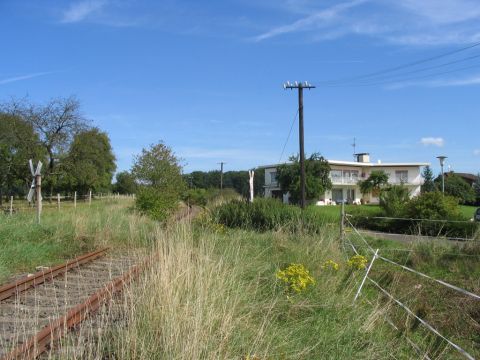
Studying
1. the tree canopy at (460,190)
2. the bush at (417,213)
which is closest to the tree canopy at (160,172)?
the bush at (417,213)

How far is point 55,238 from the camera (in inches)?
574

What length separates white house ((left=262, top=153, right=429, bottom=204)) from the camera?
290ft

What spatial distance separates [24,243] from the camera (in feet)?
43.1

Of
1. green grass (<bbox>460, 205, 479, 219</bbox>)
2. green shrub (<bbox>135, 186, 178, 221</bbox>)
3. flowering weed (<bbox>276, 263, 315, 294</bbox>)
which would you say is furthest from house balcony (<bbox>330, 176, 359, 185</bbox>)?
flowering weed (<bbox>276, 263, 315, 294</bbox>)

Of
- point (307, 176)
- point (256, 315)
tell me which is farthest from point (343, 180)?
point (256, 315)

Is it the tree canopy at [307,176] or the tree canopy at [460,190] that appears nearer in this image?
the tree canopy at [307,176]

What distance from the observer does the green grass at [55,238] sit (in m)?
11.8

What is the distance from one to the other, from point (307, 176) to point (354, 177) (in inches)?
1163

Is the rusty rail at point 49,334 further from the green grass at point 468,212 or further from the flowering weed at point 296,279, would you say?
the green grass at point 468,212

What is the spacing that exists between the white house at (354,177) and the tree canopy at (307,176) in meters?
18.5

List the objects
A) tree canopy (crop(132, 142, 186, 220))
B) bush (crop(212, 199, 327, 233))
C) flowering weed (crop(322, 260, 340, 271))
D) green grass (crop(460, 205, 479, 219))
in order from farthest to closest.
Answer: tree canopy (crop(132, 142, 186, 220)) → green grass (crop(460, 205, 479, 219)) → bush (crop(212, 199, 327, 233)) → flowering weed (crop(322, 260, 340, 271))

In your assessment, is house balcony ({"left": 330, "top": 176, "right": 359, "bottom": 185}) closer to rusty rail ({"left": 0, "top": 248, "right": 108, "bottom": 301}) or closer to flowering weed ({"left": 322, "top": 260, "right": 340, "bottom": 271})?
rusty rail ({"left": 0, "top": 248, "right": 108, "bottom": 301})

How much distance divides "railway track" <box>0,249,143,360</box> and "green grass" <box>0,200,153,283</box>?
123 centimetres

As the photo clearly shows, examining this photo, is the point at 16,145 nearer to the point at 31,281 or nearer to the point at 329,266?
the point at 31,281
